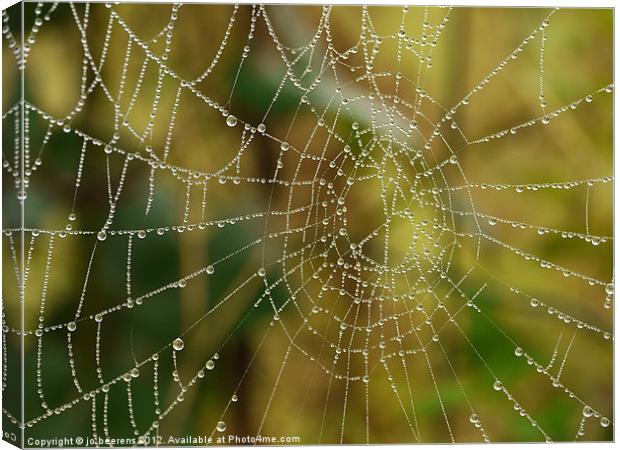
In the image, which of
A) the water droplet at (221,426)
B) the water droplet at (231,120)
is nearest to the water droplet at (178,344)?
the water droplet at (221,426)

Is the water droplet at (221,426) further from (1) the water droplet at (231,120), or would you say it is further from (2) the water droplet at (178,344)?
(1) the water droplet at (231,120)

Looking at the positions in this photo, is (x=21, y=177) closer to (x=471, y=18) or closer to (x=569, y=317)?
(x=471, y=18)

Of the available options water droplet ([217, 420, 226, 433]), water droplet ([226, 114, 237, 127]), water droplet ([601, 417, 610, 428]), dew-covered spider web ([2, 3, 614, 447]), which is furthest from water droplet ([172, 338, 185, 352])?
water droplet ([601, 417, 610, 428])

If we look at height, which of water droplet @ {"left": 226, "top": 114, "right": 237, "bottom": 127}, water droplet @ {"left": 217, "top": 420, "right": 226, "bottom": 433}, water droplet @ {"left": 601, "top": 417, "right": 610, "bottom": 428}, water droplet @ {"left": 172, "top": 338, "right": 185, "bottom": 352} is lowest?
water droplet @ {"left": 217, "top": 420, "right": 226, "bottom": 433}

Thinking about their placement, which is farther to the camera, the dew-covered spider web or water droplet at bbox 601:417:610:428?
water droplet at bbox 601:417:610:428

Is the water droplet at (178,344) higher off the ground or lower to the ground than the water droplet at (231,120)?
lower

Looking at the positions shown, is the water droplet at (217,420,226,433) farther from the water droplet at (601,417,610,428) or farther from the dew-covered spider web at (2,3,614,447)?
the water droplet at (601,417,610,428)

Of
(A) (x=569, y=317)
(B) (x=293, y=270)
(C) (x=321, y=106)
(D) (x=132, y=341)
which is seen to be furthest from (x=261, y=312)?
(A) (x=569, y=317)

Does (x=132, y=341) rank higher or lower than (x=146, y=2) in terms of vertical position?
lower
